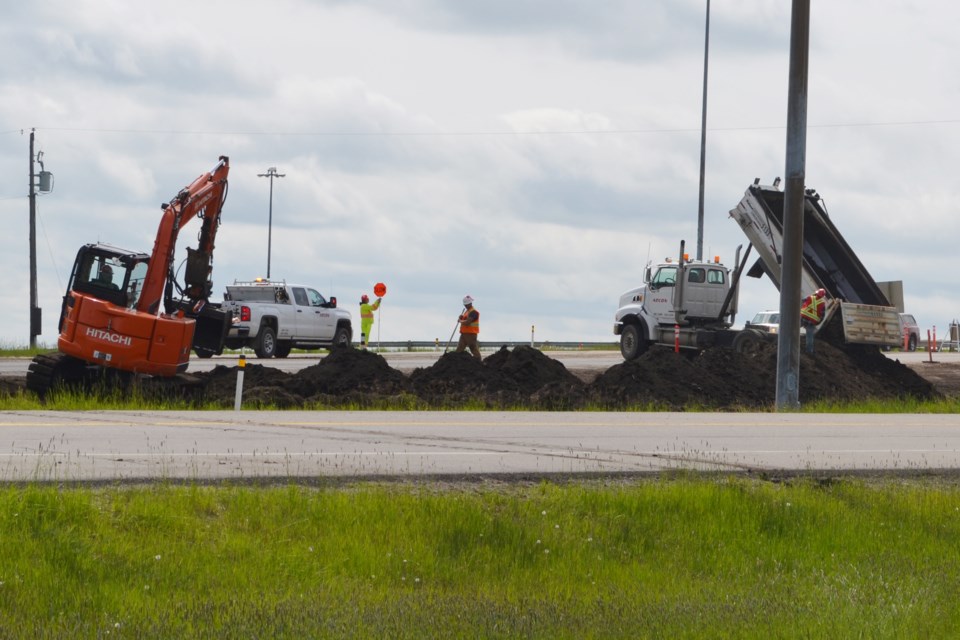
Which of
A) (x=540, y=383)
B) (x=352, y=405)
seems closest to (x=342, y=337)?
(x=540, y=383)

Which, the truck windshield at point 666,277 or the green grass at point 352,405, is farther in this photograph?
the truck windshield at point 666,277

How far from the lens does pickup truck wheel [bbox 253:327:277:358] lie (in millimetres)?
37406

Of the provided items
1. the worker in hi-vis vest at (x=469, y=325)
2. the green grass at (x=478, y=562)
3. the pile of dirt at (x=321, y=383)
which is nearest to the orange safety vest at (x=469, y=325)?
the worker in hi-vis vest at (x=469, y=325)

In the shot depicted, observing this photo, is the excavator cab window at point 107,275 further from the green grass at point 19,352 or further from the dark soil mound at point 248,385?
the green grass at point 19,352

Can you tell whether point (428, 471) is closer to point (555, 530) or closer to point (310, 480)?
point (310, 480)

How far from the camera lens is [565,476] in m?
11.6

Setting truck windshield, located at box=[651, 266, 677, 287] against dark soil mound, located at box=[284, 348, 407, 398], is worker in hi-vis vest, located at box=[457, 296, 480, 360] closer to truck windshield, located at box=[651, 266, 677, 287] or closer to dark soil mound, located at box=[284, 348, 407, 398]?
dark soil mound, located at box=[284, 348, 407, 398]

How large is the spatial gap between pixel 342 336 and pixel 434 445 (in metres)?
27.2

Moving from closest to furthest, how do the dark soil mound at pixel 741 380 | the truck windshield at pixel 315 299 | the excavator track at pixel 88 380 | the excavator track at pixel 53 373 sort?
the excavator track at pixel 88 380, the excavator track at pixel 53 373, the dark soil mound at pixel 741 380, the truck windshield at pixel 315 299

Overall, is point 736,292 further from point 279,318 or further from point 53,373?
point 53,373

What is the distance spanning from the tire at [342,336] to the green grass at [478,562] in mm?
29453

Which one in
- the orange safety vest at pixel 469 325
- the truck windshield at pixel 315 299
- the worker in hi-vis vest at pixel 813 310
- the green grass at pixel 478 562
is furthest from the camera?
the truck windshield at pixel 315 299

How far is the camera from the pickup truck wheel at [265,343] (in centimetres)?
3741

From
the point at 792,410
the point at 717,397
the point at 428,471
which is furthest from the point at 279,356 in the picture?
the point at 428,471
